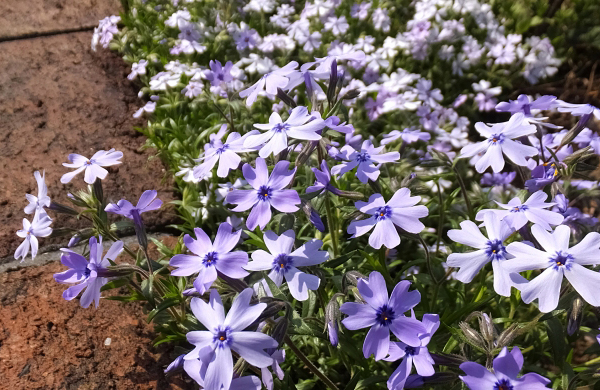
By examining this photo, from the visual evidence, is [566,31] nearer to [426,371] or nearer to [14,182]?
[426,371]

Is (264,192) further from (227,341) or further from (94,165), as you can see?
(94,165)

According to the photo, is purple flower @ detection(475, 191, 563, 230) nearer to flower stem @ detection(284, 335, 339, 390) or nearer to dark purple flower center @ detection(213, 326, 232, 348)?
flower stem @ detection(284, 335, 339, 390)

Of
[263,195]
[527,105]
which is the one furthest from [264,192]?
[527,105]

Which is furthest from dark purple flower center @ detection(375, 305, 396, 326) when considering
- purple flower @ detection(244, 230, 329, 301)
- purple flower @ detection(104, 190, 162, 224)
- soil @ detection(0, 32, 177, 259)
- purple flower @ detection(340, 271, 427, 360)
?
soil @ detection(0, 32, 177, 259)

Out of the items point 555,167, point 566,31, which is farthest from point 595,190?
point 566,31

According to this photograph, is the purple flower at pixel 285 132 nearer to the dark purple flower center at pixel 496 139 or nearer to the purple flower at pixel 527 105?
the dark purple flower center at pixel 496 139

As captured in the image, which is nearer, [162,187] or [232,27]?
[162,187]

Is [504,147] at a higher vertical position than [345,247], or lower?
higher
